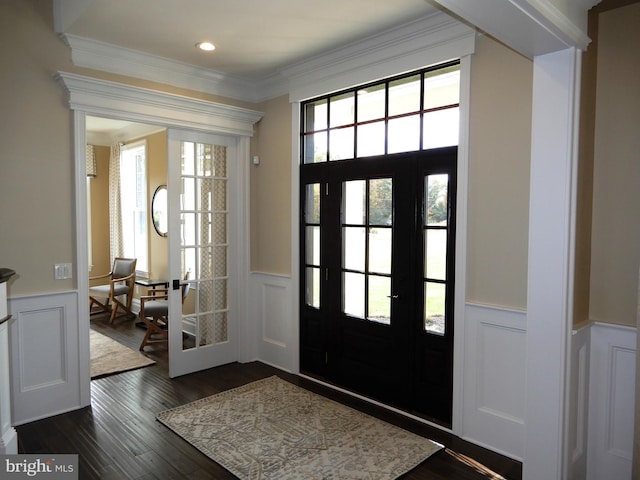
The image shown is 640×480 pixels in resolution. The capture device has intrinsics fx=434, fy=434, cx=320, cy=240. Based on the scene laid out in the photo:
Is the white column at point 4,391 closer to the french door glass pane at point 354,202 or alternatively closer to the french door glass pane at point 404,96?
the french door glass pane at point 354,202

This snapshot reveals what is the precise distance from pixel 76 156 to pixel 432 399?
3.29 meters

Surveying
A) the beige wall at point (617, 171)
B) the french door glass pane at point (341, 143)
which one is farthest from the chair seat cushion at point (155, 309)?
the beige wall at point (617, 171)

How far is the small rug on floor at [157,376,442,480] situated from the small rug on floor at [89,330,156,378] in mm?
1223

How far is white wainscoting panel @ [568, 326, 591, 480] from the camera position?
2.25 meters

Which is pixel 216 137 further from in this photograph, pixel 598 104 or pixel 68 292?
pixel 598 104

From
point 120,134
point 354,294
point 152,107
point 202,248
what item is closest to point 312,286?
point 354,294

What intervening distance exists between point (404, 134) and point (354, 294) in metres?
1.38

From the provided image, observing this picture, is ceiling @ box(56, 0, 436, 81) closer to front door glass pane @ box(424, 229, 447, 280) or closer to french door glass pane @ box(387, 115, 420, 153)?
french door glass pane @ box(387, 115, 420, 153)

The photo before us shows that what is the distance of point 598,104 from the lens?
2.40m

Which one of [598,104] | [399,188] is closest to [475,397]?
[399,188]

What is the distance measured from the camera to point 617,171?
93.2 inches

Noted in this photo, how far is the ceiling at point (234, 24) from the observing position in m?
2.83

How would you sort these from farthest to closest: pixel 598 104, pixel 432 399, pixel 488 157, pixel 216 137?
pixel 216 137 → pixel 432 399 → pixel 488 157 → pixel 598 104

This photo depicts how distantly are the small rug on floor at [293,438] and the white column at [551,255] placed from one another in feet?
2.71
